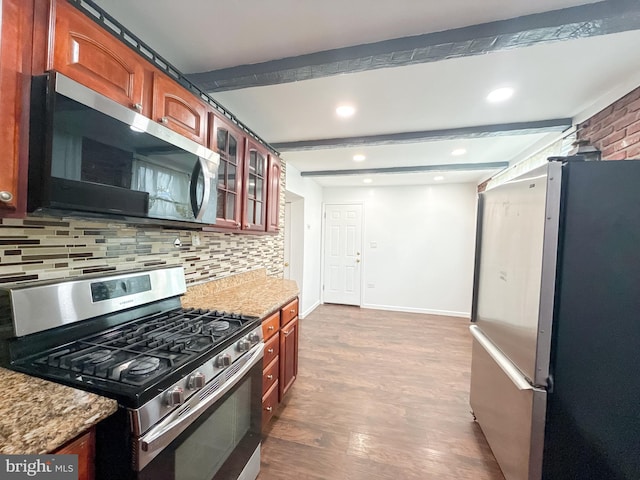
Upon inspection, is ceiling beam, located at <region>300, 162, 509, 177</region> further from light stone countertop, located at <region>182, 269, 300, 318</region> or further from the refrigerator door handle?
the refrigerator door handle

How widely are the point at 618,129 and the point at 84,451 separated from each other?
3.12m

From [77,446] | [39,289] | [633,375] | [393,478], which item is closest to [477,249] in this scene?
[633,375]

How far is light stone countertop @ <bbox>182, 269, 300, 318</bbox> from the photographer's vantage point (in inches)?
72.4

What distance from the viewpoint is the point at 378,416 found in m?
2.16

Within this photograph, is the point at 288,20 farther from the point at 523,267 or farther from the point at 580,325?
the point at 580,325

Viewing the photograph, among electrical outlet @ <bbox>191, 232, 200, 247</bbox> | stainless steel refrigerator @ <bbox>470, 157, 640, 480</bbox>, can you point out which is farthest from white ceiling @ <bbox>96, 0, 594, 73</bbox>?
electrical outlet @ <bbox>191, 232, 200, 247</bbox>

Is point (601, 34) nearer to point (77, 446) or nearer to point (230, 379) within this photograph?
point (230, 379)

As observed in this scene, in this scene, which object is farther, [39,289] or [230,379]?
[230,379]

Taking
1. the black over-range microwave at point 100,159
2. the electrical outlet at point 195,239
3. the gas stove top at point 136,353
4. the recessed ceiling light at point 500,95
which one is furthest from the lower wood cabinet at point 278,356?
the recessed ceiling light at point 500,95

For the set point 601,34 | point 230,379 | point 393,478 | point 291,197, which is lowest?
point 393,478

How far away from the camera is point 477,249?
2176 mm

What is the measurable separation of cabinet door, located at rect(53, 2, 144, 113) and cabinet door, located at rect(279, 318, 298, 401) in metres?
1.72

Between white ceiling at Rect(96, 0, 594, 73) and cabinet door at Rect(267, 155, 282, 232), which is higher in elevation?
white ceiling at Rect(96, 0, 594, 73)

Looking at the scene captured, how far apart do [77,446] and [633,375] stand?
2.11 meters
